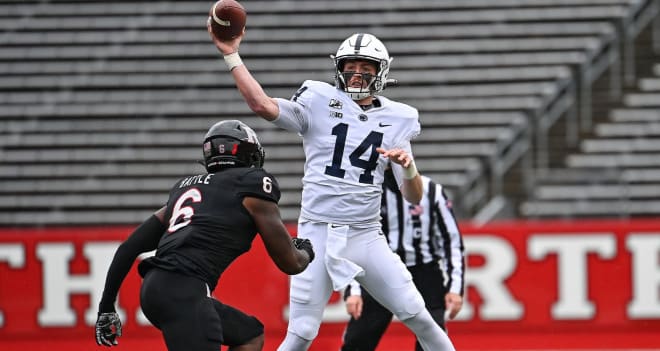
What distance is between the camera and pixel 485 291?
9.86 m

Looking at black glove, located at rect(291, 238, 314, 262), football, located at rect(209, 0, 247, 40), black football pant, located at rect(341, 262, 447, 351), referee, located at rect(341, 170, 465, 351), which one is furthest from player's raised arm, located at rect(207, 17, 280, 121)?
black football pant, located at rect(341, 262, 447, 351)

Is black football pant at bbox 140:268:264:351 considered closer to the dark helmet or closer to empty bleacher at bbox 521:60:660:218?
the dark helmet

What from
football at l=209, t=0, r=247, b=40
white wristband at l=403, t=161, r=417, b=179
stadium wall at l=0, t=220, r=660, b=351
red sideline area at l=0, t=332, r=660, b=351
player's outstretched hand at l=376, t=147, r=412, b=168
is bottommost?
red sideline area at l=0, t=332, r=660, b=351

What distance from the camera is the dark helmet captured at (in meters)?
5.09

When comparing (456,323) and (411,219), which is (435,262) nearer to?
(411,219)

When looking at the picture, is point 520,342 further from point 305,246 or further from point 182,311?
point 182,311

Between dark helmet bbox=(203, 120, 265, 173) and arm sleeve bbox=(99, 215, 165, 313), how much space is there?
34 centimetres

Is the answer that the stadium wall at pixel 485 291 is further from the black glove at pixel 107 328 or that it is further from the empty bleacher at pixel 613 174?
the black glove at pixel 107 328

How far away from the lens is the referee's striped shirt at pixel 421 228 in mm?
6738

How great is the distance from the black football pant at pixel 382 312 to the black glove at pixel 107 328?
1902 mm

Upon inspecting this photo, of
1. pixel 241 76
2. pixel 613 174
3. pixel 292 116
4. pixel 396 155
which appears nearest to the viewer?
pixel 241 76

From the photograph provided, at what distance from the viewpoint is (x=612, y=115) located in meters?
13.2

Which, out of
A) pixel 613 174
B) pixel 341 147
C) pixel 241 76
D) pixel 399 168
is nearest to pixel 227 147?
pixel 241 76

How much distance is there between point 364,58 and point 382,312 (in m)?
1.63
